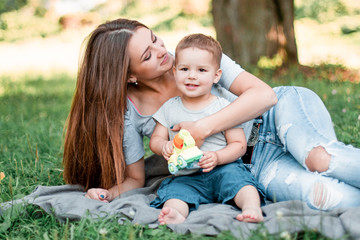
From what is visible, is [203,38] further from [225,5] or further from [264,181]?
[225,5]

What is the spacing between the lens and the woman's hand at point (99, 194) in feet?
8.66

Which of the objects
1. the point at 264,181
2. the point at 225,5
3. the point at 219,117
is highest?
the point at 225,5

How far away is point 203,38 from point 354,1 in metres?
10.9

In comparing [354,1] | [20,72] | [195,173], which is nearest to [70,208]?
[195,173]

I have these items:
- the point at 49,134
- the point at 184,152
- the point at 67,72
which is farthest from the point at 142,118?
the point at 67,72

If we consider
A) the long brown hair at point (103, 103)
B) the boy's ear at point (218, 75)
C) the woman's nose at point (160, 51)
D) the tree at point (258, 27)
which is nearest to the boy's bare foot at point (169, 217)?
the long brown hair at point (103, 103)

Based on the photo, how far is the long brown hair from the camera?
2635mm

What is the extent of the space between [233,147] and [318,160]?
0.46 m

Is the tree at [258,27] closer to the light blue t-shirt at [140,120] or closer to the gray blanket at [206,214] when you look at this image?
the light blue t-shirt at [140,120]

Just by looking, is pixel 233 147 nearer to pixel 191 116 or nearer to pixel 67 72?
pixel 191 116

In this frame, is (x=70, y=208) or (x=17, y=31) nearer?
(x=70, y=208)

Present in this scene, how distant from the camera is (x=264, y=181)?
254 centimetres

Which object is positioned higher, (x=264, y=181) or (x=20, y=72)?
(x=20, y=72)

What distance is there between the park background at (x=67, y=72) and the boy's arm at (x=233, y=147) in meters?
0.54
